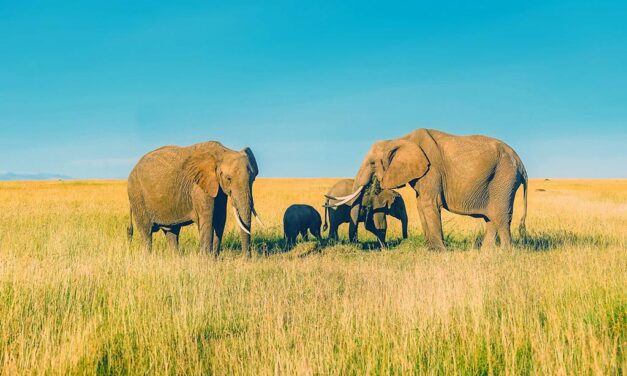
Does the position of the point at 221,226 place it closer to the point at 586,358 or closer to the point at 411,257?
the point at 411,257

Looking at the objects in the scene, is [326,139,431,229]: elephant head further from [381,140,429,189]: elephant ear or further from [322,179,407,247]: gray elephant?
[322,179,407,247]: gray elephant

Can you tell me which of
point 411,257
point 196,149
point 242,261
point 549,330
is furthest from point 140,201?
point 549,330

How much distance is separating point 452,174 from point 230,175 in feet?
14.6

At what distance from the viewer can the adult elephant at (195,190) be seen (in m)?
9.48

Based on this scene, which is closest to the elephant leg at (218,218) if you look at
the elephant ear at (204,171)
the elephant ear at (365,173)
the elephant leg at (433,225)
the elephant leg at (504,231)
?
the elephant ear at (204,171)

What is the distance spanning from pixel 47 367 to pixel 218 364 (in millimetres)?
1265

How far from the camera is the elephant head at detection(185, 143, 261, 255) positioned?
9398 mm

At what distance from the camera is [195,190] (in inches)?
394

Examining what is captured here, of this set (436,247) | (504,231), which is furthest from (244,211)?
(504,231)

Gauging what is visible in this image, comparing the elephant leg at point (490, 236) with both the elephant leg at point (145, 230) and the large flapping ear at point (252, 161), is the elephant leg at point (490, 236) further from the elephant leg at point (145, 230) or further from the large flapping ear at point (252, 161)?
the elephant leg at point (145, 230)

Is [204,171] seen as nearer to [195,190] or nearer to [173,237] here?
[195,190]

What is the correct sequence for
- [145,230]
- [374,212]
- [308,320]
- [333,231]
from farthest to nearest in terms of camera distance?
[333,231] → [374,212] → [145,230] → [308,320]

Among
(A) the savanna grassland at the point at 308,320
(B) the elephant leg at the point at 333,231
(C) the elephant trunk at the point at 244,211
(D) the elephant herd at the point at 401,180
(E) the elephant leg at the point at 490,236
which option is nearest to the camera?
(A) the savanna grassland at the point at 308,320

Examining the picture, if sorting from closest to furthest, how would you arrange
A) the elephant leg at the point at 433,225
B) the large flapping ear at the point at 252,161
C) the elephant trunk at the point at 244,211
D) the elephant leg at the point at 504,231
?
1. the elephant trunk at the point at 244,211
2. the large flapping ear at the point at 252,161
3. the elephant leg at the point at 433,225
4. the elephant leg at the point at 504,231
